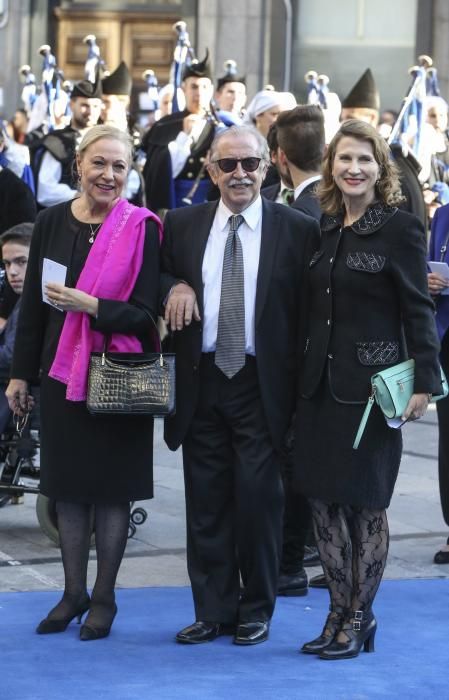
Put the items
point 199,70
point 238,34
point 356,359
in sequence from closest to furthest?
point 356,359, point 199,70, point 238,34

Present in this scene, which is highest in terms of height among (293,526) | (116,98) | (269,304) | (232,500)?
(116,98)

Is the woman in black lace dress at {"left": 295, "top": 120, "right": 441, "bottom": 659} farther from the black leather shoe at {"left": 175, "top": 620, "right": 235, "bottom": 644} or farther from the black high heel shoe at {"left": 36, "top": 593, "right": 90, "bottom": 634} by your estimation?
the black high heel shoe at {"left": 36, "top": 593, "right": 90, "bottom": 634}

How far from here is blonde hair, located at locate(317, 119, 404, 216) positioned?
19.9ft

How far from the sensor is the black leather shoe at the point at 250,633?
6.22 meters

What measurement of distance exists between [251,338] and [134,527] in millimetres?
2193

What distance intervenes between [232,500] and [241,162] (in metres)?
1.27

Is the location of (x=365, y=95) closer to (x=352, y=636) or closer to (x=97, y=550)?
(x=97, y=550)

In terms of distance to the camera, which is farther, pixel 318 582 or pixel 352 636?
pixel 318 582

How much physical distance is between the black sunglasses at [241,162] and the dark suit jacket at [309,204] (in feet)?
2.65

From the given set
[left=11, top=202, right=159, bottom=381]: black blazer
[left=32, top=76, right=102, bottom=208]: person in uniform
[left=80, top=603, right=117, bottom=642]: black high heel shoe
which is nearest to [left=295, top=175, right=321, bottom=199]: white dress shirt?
[left=11, top=202, right=159, bottom=381]: black blazer

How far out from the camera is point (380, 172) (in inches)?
240

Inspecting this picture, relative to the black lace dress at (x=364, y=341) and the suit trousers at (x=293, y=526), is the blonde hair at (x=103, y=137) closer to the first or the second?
the black lace dress at (x=364, y=341)

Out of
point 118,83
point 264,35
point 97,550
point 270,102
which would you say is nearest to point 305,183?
point 97,550

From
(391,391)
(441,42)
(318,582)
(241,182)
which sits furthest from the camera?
(441,42)
